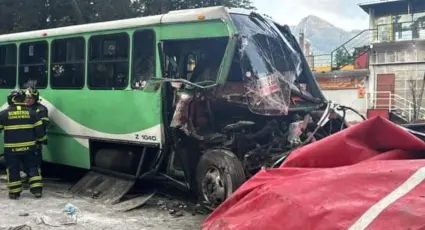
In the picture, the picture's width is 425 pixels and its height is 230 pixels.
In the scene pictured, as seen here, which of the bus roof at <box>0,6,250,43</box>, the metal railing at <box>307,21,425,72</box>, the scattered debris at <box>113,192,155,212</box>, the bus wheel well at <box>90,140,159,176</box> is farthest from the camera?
the metal railing at <box>307,21,425,72</box>

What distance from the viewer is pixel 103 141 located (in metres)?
8.07

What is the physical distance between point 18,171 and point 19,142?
425mm

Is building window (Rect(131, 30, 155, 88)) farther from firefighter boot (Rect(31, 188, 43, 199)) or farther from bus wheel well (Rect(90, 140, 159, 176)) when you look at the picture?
firefighter boot (Rect(31, 188, 43, 199))

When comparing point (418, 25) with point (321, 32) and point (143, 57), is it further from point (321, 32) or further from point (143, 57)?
point (321, 32)

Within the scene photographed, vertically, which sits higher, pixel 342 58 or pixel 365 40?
pixel 365 40

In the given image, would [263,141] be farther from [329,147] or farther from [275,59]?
[329,147]

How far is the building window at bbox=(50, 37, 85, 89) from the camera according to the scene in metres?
8.43

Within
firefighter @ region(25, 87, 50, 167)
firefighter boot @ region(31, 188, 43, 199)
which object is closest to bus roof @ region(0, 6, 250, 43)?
firefighter @ region(25, 87, 50, 167)

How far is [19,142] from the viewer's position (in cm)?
786

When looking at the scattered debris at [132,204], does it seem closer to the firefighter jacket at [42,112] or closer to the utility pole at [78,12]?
the firefighter jacket at [42,112]

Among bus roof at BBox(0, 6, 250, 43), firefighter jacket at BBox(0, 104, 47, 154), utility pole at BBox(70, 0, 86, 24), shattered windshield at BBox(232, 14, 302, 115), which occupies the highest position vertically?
utility pole at BBox(70, 0, 86, 24)

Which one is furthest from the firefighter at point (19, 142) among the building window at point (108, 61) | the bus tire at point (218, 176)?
the bus tire at point (218, 176)

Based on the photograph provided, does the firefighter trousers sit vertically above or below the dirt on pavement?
above

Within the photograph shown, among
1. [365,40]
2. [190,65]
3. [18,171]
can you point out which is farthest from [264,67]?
[365,40]
